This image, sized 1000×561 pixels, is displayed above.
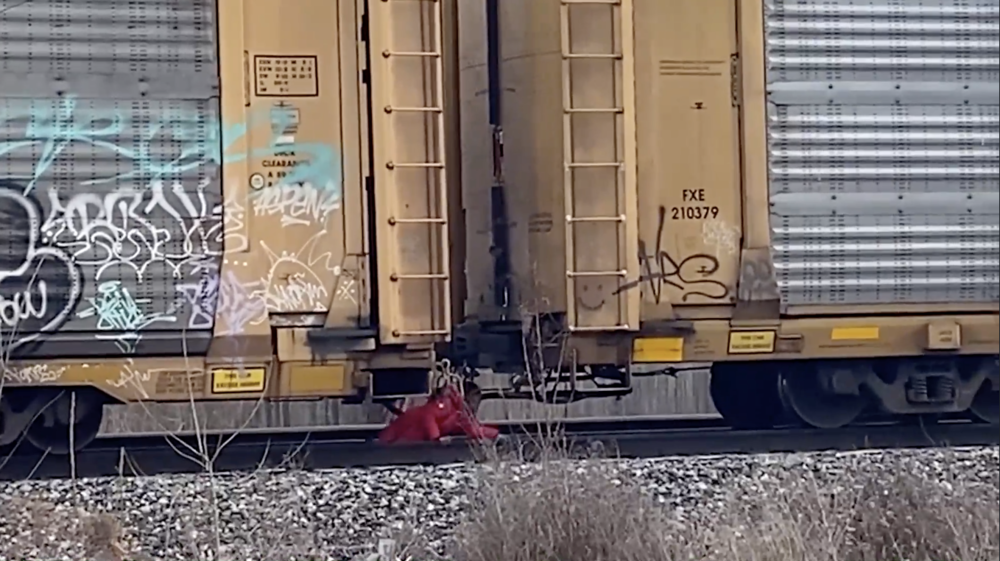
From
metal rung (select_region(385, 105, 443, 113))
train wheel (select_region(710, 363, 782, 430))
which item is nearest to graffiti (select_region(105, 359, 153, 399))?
metal rung (select_region(385, 105, 443, 113))

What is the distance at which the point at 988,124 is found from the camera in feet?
31.4

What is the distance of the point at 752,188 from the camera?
916 cm

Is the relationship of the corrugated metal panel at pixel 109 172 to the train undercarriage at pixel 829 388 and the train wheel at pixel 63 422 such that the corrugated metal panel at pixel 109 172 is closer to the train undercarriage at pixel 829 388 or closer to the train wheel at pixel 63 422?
the train wheel at pixel 63 422

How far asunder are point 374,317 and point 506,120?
65.7 inches

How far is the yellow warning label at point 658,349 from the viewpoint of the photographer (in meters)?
9.03

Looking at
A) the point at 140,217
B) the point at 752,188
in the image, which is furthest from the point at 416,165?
the point at 752,188

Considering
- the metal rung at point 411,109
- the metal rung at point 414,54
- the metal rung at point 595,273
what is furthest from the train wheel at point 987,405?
the metal rung at point 414,54

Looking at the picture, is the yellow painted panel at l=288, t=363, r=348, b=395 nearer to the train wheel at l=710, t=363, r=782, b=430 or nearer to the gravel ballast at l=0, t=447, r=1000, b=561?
the gravel ballast at l=0, t=447, r=1000, b=561

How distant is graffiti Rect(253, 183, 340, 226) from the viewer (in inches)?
338

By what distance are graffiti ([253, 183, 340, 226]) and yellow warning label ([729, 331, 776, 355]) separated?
269cm

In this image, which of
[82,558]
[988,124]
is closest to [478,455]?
[82,558]

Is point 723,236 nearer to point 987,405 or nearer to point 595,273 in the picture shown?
point 595,273

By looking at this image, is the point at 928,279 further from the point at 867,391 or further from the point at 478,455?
the point at 478,455

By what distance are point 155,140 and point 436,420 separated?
241 centimetres
